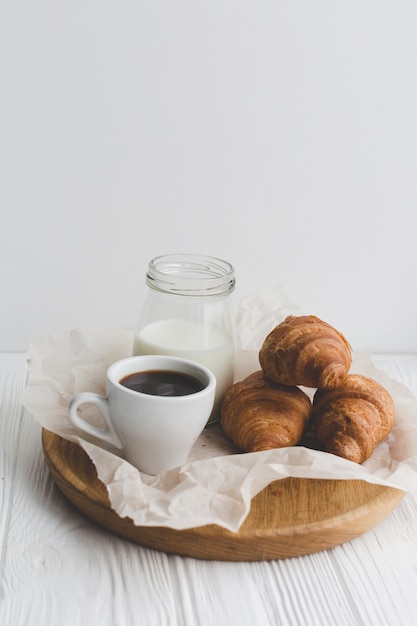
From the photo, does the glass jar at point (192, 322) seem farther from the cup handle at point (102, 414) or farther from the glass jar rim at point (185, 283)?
the cup handle at point (102, 414)

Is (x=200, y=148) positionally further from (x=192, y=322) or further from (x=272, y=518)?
(x=272, y=518)

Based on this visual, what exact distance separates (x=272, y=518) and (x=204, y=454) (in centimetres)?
16

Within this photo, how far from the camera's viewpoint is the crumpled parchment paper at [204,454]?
0.78 meters

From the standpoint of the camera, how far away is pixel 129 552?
2.58 ft

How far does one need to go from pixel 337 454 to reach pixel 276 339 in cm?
15

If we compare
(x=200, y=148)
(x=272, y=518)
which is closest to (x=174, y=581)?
(x=272, y=518)

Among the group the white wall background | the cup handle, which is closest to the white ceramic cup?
the cup handle

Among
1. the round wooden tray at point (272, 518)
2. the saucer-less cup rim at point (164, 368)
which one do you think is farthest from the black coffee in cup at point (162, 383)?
the round wooden tray at point (272, 518)

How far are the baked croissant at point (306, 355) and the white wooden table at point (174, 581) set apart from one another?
0.18 m

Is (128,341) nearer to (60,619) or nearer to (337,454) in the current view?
(337,454)

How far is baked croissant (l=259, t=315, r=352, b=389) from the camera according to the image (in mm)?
899

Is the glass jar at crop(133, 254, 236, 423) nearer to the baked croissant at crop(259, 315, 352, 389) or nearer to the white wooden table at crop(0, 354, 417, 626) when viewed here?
the baked croissant at crop(259, 315, 352, 389)

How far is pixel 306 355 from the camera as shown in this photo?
0.90m

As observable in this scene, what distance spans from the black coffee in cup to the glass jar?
0.20 ft
